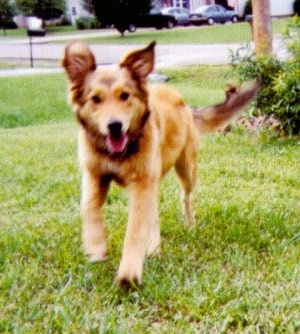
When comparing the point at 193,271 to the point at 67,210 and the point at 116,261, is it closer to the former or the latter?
the point at 116,261

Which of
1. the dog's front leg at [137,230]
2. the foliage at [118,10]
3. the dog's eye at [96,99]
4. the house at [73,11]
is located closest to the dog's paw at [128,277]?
the dog's front leg at [137,230]

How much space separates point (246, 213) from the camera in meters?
5.17

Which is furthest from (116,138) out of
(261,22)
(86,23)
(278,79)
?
(86,23)

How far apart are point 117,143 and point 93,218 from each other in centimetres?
47

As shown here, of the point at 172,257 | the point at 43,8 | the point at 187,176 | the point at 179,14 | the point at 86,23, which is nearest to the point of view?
the point at 172,257

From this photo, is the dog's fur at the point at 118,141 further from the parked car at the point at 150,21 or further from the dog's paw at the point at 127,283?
the parked car at the point at 150,21

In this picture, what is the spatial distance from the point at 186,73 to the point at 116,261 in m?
15.4

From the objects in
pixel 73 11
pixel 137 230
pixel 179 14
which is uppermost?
pixel 73 11

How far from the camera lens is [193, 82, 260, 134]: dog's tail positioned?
553cm

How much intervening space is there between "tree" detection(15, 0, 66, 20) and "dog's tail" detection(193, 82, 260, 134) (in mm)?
39134

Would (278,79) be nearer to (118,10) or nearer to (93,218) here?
(93,218)

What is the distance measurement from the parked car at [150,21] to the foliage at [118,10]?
219 mm

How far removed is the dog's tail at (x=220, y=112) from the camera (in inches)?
218

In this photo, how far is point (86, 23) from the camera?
4475 cm
